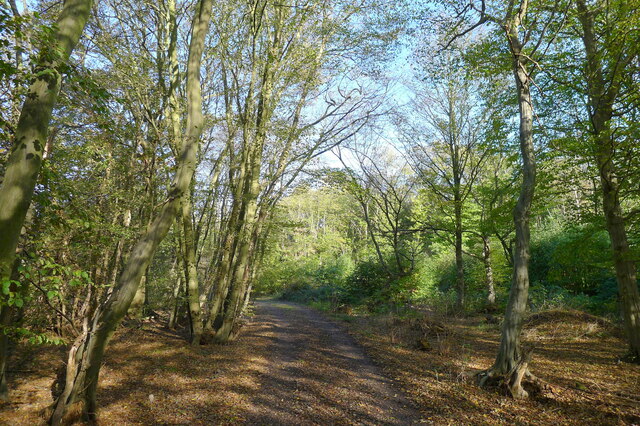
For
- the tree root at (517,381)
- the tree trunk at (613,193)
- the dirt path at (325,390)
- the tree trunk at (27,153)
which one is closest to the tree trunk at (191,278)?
the dirt path at (325,390)

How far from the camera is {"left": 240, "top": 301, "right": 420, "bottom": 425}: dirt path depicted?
436 cm

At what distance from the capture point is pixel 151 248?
3953 millimetres

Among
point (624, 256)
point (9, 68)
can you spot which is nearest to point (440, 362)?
point (624, 256)

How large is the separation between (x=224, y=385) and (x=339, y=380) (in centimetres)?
191

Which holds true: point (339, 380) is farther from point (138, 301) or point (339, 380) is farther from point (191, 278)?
point (138, 301)

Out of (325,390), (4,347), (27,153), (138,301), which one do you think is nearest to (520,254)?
(325,390)

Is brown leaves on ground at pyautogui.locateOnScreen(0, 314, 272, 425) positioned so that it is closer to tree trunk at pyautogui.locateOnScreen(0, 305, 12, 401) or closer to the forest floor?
the forest floor

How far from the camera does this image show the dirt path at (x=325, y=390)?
436cm

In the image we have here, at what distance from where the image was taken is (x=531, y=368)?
240 inches

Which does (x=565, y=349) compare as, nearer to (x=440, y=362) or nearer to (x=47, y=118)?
(x=440, y=362)

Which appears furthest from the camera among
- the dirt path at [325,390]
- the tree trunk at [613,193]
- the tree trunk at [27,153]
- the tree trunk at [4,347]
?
the tree trunk at [613,193]

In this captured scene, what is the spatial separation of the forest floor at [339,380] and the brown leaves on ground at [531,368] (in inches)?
0.9

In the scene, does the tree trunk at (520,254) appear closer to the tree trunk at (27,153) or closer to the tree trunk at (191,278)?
the tree trunk at (27,153)

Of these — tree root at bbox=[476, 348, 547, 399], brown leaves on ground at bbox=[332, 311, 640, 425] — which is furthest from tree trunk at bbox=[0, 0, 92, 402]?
tree root at bbox=[476, 348, 547, 399]
